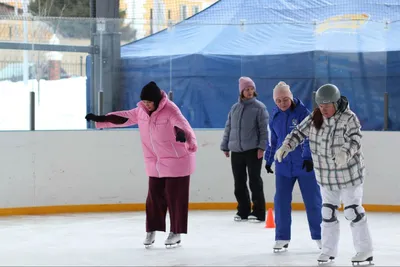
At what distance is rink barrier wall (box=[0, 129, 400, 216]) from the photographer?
8867 mm

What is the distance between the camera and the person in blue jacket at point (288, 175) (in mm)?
6016

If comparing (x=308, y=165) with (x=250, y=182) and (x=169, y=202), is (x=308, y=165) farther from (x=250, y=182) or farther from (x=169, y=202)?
(x=250, y=182)

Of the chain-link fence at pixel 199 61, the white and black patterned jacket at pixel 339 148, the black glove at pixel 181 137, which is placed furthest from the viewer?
the chain-link fence at pixel 199 61

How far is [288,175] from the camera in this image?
6035 mm

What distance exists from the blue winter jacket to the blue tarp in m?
3.56

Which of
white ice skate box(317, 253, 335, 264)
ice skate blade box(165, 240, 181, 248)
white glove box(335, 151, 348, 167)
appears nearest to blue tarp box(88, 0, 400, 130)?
ice skate blade box(165, 240, 181, 248)

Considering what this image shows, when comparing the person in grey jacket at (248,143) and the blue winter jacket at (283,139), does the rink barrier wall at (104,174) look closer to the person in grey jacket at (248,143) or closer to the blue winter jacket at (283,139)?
the person in grey jacket at (248,143)

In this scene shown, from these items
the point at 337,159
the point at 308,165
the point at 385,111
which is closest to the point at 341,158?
the point at 337,159

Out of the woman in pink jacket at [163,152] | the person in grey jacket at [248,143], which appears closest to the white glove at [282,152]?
the woman in pink jacket at [163,152]

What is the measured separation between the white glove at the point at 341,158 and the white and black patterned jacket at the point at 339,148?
0.18 feet

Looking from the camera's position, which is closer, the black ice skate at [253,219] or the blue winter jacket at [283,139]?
the blue winter jacket at [283,139]

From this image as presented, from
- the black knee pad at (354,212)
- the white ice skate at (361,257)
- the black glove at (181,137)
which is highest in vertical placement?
the black glove at (181,137)

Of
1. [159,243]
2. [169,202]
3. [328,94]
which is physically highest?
[328,94]

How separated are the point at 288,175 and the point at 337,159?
835 millimetres
